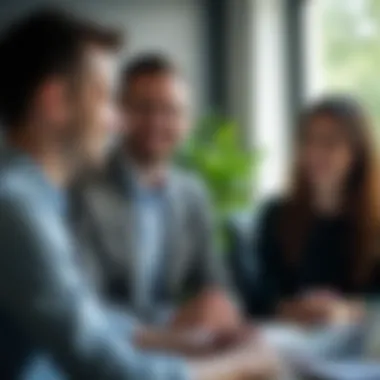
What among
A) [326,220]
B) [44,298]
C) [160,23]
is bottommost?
[44,298]

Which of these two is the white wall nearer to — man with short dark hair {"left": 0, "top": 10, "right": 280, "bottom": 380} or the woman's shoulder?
man with short dark hair {"left": 0, "top": 10, "right": 280, "bottom": 380}

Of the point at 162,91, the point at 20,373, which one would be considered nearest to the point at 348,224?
the point at 162,91

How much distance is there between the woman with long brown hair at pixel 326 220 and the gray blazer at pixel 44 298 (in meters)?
0.22

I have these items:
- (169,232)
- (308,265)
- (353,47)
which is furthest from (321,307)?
(353,47)

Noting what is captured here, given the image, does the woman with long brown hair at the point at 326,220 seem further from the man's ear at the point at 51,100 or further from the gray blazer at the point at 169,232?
the man's ear at the point at 51,100

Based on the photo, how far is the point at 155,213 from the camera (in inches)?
43.6

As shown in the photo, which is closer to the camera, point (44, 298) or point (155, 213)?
point (44, 298)

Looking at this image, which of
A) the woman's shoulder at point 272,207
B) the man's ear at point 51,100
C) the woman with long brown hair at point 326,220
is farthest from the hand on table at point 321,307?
the man's ear at point 51,100

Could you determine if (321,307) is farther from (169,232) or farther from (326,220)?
(169,232)

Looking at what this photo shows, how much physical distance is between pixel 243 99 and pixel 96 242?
280mm

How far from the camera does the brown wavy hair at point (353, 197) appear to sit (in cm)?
112

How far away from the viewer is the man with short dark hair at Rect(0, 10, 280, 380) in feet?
3.28

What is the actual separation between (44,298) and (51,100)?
0.83 ft

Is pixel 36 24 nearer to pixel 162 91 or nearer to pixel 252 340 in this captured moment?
pixel 162 91
